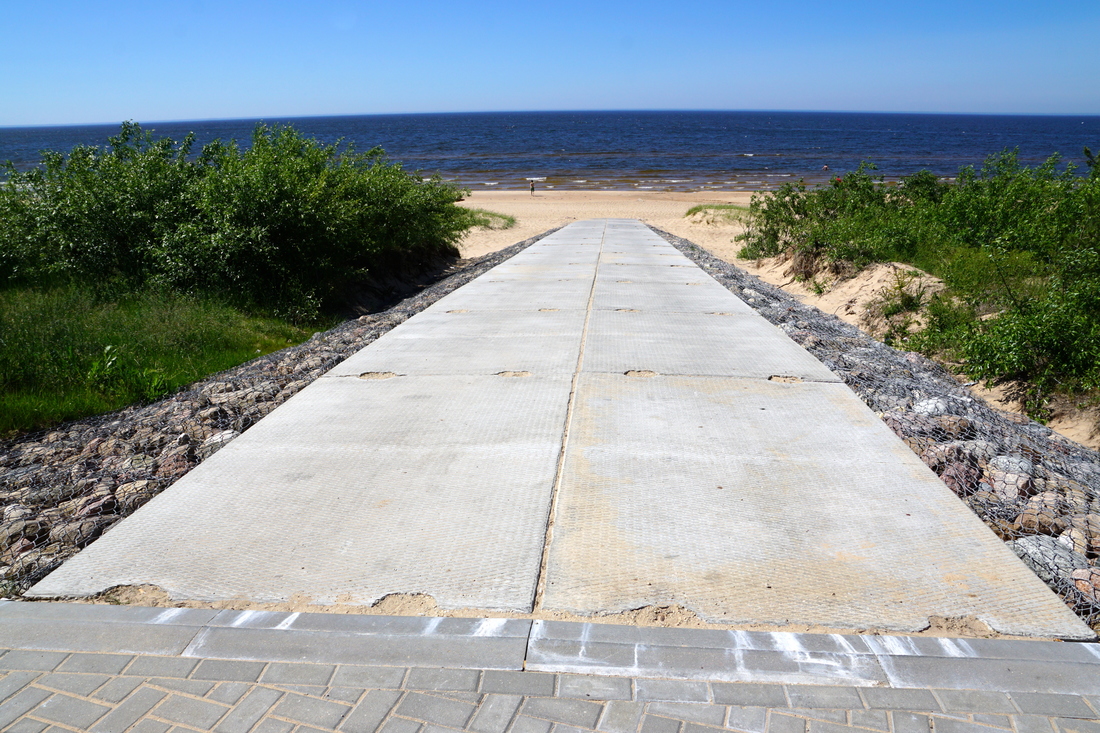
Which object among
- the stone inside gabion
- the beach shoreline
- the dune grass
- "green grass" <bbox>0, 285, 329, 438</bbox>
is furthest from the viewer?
the dune grass

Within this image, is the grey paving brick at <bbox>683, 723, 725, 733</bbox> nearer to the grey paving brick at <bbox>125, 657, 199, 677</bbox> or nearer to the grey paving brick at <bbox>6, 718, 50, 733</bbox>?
the grey paving brick at <bbox>125, 657, 199, 677</bbox>

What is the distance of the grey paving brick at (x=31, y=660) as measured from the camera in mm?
2881

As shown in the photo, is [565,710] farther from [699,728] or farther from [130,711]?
[130,711]

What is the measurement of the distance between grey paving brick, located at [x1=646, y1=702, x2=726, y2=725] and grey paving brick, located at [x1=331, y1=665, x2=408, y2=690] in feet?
3.13

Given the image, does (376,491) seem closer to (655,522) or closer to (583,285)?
(655,522)

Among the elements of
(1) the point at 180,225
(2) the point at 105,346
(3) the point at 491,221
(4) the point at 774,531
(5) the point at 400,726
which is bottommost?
(5) the point at 400,726

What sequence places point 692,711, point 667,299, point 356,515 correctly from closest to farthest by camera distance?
point 692,711, point 356,515, point 667,299

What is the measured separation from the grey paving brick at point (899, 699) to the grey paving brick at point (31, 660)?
3.11 metres

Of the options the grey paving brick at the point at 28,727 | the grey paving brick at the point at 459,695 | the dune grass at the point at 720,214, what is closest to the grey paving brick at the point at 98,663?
the grey paving brick at the point at 28,727

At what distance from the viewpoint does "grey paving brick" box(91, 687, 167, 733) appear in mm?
2574

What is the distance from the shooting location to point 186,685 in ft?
9.13

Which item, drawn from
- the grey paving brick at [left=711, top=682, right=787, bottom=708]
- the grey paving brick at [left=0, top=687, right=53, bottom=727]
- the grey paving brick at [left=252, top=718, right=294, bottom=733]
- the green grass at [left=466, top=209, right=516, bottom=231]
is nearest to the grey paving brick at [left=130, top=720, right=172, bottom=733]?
the grey paving brick at [left=252, top=718, right=294, bottom=733]

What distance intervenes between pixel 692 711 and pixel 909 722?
0.74m

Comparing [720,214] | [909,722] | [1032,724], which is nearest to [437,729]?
[909,722]
